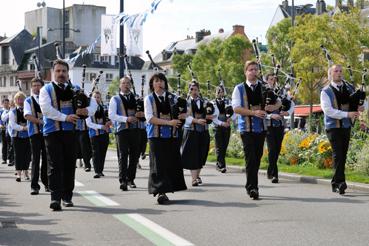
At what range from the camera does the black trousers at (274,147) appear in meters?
14.8

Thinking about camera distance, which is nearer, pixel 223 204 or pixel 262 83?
pixel 223 204

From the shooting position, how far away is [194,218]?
9.45 metres

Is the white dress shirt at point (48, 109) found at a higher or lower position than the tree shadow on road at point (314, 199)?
higher

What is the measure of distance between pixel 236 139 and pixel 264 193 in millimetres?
10198

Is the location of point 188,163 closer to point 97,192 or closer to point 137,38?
point 97,192

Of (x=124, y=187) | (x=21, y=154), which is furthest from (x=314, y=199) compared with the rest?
A: (x=21, y=154)

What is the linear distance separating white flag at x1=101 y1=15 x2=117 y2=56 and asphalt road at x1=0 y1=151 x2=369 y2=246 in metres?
14.7

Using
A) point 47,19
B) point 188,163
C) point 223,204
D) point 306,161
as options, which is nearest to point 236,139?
point 306,161

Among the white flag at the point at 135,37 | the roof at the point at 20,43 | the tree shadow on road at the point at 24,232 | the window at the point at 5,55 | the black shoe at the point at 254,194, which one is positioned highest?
the roof at the point at 20,43

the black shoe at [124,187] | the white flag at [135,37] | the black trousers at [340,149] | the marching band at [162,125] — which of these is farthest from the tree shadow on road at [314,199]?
the white flag at [135,37]

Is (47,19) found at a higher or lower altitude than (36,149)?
higher

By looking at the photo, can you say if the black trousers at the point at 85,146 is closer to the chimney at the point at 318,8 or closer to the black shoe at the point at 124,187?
the black shoe at the point at 124,187

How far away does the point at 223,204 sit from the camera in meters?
11.0

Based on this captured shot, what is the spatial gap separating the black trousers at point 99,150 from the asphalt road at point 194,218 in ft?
11.3
